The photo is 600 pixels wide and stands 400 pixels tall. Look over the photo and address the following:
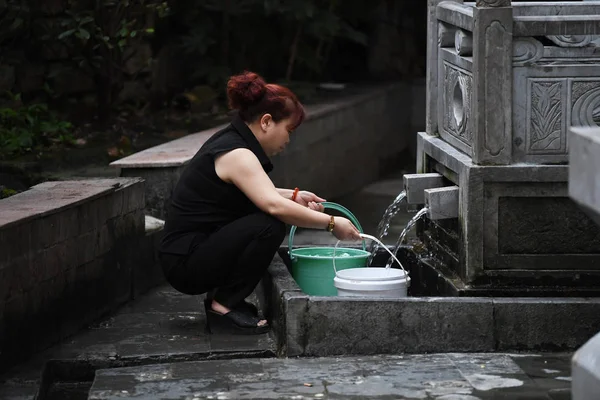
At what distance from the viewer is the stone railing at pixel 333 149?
26.0 feet

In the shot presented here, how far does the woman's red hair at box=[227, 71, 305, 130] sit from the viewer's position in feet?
19.7

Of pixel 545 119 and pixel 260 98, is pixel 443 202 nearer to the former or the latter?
pixel 545 119

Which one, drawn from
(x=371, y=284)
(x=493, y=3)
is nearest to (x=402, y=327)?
(x=371, y=284)

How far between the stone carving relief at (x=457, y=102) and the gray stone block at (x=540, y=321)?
3.09 feet

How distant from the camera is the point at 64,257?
246 inches

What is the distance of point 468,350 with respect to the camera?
5695 millimetres

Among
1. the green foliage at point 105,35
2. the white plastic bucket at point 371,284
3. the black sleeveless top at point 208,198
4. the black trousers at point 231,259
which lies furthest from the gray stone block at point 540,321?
the green foliage at point 105,35

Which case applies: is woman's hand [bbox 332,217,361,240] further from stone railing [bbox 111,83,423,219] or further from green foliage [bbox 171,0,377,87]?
green foliage [bbox 171,0,377,87]

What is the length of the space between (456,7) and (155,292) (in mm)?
2569

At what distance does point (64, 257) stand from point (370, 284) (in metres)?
1.64

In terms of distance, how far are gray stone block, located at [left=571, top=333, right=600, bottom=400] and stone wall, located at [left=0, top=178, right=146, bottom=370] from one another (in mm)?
2747

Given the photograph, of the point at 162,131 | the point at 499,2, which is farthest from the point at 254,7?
the point at 499,2

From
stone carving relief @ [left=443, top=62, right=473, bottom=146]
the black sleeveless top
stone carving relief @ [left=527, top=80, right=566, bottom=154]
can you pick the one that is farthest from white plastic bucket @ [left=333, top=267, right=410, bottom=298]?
stone carving relief @ [left=527, top=80, right=566, bottom=154]

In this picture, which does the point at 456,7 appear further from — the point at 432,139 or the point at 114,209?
the point at 114,209
